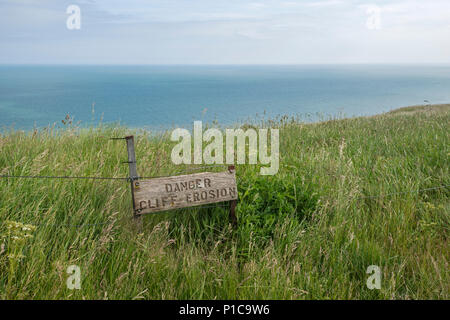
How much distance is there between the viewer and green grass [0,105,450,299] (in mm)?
3012

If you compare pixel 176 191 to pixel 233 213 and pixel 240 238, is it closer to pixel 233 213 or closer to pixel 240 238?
pixel 233 213

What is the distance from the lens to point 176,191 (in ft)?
11.8

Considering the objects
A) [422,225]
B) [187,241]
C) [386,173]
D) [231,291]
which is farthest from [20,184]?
[386,173]

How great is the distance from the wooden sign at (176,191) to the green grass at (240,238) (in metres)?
0.25

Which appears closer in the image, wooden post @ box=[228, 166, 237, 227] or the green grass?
the green grass

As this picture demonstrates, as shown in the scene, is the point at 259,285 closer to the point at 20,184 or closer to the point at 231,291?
the point at 231,291

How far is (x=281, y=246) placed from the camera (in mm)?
3611

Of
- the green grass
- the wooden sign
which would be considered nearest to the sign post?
the wooden sign

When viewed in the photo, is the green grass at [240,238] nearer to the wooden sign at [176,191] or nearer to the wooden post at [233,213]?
the wooden post at [233,213]

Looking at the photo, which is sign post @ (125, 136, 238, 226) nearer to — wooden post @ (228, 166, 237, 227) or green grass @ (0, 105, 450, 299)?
wooden post @ (228, 166, 237, 227)

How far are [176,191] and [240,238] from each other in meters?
0.91

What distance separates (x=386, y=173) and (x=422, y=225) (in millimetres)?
1389

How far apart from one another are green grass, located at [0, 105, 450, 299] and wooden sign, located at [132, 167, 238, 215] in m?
0.25
